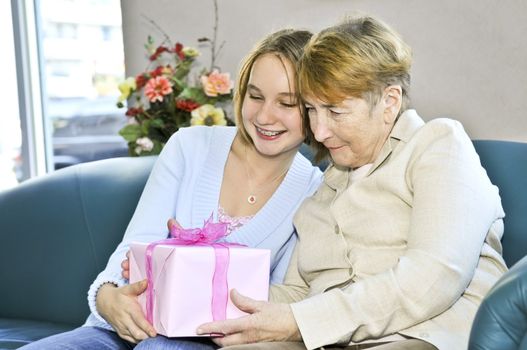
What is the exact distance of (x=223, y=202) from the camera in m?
2.23

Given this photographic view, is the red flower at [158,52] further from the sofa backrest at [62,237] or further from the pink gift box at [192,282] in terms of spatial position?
the pink gift box at [192,282]

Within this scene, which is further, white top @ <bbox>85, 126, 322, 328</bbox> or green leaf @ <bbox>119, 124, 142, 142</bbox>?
green leaf @ <bbox>119, 124, 142, 142</bbox>

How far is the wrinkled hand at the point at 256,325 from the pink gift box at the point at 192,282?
3 centimetres

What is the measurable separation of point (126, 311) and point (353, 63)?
75 centimetres

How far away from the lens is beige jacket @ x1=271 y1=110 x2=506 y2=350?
165cm

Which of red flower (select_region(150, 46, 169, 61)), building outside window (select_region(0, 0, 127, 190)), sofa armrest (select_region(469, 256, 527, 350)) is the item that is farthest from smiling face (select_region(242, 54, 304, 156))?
building outside window (select_region(0, 0, 127, 190))

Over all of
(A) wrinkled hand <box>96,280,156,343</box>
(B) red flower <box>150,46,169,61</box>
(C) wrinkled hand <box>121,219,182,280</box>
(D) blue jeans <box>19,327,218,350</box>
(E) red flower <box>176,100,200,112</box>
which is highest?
(B) red flower <box>150,46,169,61</box>

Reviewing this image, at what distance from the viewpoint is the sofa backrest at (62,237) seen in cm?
270

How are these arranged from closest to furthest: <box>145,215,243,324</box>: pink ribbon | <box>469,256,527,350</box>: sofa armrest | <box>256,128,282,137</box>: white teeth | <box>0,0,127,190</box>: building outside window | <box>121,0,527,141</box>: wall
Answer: <box>469,256,527,350</box>: sofa armrest
<box>145,215,243,324</box>: pink ribbon
<box>256,128,282,137</box>: white teeth
<box>121,0,527,141</box>: wall
<box>0,0,127,190</box>: building outside window

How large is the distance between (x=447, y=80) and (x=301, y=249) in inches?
42.0

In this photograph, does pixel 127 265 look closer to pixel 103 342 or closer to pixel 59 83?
pixel 103 342

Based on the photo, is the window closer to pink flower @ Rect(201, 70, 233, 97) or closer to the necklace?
pink flower @ Rect(201, 70, 233, 97)

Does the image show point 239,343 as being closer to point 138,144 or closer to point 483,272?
point 483,272

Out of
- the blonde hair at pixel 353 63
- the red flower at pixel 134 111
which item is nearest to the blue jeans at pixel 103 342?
the blonde hair at pixel 353 63
